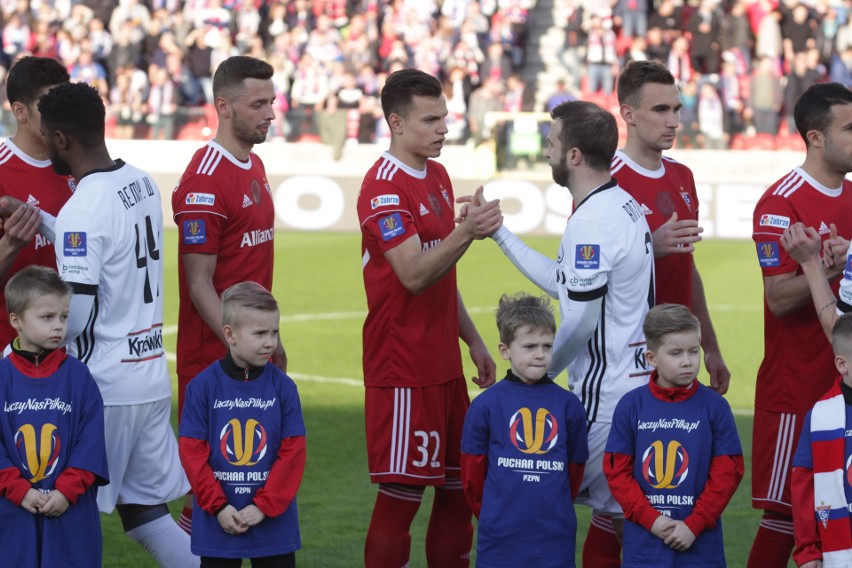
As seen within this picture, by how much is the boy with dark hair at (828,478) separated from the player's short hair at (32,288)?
103 inches

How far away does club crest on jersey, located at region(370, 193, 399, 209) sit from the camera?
16.7 ft

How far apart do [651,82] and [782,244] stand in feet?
3.46

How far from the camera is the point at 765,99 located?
822 inches

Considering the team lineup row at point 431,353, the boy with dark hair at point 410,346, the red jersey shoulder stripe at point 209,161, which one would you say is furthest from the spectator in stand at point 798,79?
the red jersey shoulder stripe at point 209,161

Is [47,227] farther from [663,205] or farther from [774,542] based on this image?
[774,542]

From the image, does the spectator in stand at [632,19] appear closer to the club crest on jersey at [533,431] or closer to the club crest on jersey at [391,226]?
the club crest on jersey at [391,226]

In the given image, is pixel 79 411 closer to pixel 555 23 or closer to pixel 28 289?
pixel 28 289

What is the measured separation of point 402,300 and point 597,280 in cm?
92

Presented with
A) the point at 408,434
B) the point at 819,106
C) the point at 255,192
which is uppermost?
the point at 819,106

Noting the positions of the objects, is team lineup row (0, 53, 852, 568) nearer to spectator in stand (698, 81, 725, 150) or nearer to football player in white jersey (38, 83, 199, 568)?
football player in white jersey (38, 83, 199, 568)

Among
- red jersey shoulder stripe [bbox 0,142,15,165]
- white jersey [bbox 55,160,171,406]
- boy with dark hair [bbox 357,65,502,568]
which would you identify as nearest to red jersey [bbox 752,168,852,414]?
boy with dark hair [bbox 357,65,502,568]

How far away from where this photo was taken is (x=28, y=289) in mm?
4520

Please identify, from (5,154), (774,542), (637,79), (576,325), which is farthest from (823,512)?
(5,154)

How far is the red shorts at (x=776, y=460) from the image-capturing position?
509 centimetres
